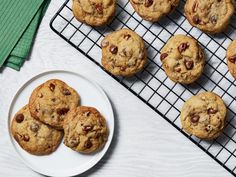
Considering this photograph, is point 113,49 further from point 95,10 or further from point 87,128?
point 87,128

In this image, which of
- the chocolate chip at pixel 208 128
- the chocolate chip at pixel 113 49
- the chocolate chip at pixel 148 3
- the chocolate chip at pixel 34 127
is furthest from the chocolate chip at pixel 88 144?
the chocolate chip at pixel 148 3

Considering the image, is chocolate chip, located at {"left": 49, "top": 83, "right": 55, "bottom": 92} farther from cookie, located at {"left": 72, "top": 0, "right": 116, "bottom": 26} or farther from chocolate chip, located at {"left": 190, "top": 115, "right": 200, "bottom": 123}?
chocolate chip, located at {"left": 190, "top": 115, "right": 200, "bottom": 123}

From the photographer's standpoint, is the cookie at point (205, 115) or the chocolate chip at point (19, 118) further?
the chocolate chip at point (19, 118)

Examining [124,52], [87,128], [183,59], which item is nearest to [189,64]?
[183,59]

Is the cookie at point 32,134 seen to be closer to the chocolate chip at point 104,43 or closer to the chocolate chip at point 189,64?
the chocolate chip at point 104,43

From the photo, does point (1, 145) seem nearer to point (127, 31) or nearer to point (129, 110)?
point (129, 110)

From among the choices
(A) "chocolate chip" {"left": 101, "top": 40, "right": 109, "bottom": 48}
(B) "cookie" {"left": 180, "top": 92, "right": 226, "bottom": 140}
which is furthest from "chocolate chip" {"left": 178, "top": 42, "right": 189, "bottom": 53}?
(A) "chocolate chip" {"left": 101, "top": 40, "right": 109, "bottom": 48}
